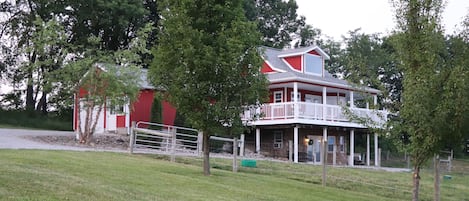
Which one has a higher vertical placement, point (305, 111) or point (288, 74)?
point (288, 74)

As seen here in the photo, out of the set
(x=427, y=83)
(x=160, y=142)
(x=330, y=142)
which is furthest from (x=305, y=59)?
(x=427, y=83)

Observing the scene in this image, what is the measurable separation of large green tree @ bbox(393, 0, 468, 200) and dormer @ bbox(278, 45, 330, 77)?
20841 mm

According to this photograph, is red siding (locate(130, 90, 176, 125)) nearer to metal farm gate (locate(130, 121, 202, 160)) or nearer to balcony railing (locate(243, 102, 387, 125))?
metal farm gate (locate(130, 121, 202, 160))

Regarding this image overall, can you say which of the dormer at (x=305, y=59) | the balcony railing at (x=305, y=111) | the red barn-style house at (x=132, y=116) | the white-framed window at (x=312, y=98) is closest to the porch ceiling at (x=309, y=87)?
the white-framed window at (x=312, y=98)

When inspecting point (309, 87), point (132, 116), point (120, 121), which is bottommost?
point (120, 121)

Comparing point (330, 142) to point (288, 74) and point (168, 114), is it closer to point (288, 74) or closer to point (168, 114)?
point (288, 74)

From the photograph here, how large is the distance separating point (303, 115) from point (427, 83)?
1784cm

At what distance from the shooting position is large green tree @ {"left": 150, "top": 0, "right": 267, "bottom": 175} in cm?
1366

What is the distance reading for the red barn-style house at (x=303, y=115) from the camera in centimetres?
2925

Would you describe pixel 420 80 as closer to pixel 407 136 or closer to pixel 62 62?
pixel 407 136

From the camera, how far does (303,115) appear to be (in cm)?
2900

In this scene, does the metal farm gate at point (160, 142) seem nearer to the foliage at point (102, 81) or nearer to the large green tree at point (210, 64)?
the foliage at point (102, 81)

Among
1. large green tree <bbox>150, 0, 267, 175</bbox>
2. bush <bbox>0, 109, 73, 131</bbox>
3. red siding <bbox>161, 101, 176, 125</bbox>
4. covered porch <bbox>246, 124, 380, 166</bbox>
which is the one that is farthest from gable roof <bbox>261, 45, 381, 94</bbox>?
large green tree <bbox>150, 0, 267, 175</bbox>

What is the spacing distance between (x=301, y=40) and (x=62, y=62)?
32.8 m
